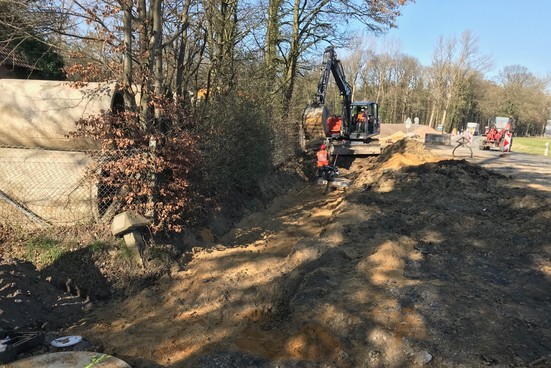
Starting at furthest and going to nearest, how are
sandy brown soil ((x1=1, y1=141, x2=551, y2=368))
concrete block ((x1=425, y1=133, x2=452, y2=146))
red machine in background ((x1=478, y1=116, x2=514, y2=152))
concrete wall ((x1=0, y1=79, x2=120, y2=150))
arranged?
concrete block ((x1=425, y1=133, x2=452, y2=146))
red machine in background ((x1=478, y1=116, x2=514, y2=152))
concrete wall ((x1=0, y1=79, x2=120, y2=150))
sandy brown soil ((x1=1, y1=141, x2=551, y2=368))

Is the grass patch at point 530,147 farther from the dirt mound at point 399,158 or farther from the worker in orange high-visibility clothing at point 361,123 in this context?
the worker in orange high-visibility clothing at point 361,123

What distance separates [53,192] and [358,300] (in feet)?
16.3

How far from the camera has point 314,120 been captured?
63.8 feet

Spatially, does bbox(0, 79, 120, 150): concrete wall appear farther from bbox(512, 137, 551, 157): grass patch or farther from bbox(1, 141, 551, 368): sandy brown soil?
bbox(512, 137, 551, 157): grass patch

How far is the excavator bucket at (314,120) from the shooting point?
63.0 feet

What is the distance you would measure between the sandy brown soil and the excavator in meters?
10.6

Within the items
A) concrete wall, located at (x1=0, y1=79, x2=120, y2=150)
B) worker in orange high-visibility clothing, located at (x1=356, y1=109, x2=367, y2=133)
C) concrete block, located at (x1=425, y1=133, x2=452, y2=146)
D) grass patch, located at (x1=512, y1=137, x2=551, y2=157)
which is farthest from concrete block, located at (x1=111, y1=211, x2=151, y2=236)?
grass patch, located at (x1=512, y1=137, x2=551, y2=157)

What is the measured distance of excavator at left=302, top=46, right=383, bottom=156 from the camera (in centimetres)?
1920

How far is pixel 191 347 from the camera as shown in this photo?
488 cm

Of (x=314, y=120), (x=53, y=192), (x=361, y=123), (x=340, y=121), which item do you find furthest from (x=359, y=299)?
(x=361, y=123)

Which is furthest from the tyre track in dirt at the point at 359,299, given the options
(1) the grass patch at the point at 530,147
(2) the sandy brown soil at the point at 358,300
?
(1) the grass patch at the point at 530,147

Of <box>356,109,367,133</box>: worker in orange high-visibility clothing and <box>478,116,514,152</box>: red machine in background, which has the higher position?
<box>356,109,367,133</box>: worker in orange high-visibility clothing

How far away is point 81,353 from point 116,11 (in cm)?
480

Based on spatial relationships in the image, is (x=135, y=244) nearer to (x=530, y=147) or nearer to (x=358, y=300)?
(x=358, y=300)
